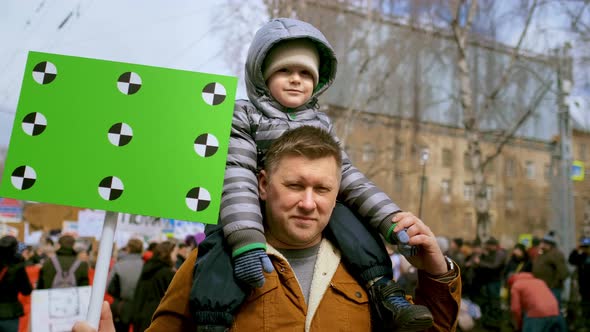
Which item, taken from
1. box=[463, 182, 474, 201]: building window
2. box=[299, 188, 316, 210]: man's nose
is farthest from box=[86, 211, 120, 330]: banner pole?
box=[463, 182, 474, 201]: building window

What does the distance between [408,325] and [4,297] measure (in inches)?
256

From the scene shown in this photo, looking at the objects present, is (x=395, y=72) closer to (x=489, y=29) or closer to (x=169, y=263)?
(x=489, y=29)

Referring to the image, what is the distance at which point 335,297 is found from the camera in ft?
7.09

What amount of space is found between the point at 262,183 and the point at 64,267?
23.1 feet

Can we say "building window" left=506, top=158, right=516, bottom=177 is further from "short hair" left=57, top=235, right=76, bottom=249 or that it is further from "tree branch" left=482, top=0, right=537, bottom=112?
"short hair" left=57, top=235, right=76, bottom=249

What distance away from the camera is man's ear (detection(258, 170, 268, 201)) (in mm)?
2195

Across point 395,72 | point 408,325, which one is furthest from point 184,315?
point 395,72

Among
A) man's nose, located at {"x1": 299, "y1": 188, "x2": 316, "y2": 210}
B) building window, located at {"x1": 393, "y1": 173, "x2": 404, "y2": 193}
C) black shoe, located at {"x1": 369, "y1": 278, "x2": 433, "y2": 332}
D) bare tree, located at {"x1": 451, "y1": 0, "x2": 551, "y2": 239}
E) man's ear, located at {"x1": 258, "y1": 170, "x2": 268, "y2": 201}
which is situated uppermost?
building window, located at {"x1": 393, "y1": 173, "x2": 404, "y2": 193}

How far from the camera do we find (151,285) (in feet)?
25.0

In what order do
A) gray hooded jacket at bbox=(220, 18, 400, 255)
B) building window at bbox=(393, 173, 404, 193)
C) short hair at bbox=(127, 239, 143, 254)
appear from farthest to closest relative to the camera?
1. building window at bbox=(393, 173, 404, 193)
2. short hair at bbox=(127, 239, 143, 254)
3. gray hooded jacket at bbox=(220, 18, 400, 255)

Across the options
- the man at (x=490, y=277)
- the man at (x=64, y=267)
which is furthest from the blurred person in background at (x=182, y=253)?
the man at (x=490, y=277)

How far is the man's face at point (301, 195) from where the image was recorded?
82.2 inches

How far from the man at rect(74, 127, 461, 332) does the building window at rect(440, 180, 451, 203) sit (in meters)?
53.3

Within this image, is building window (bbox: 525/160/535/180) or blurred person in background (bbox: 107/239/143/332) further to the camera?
building window (bbox: 525/160/535/180)
